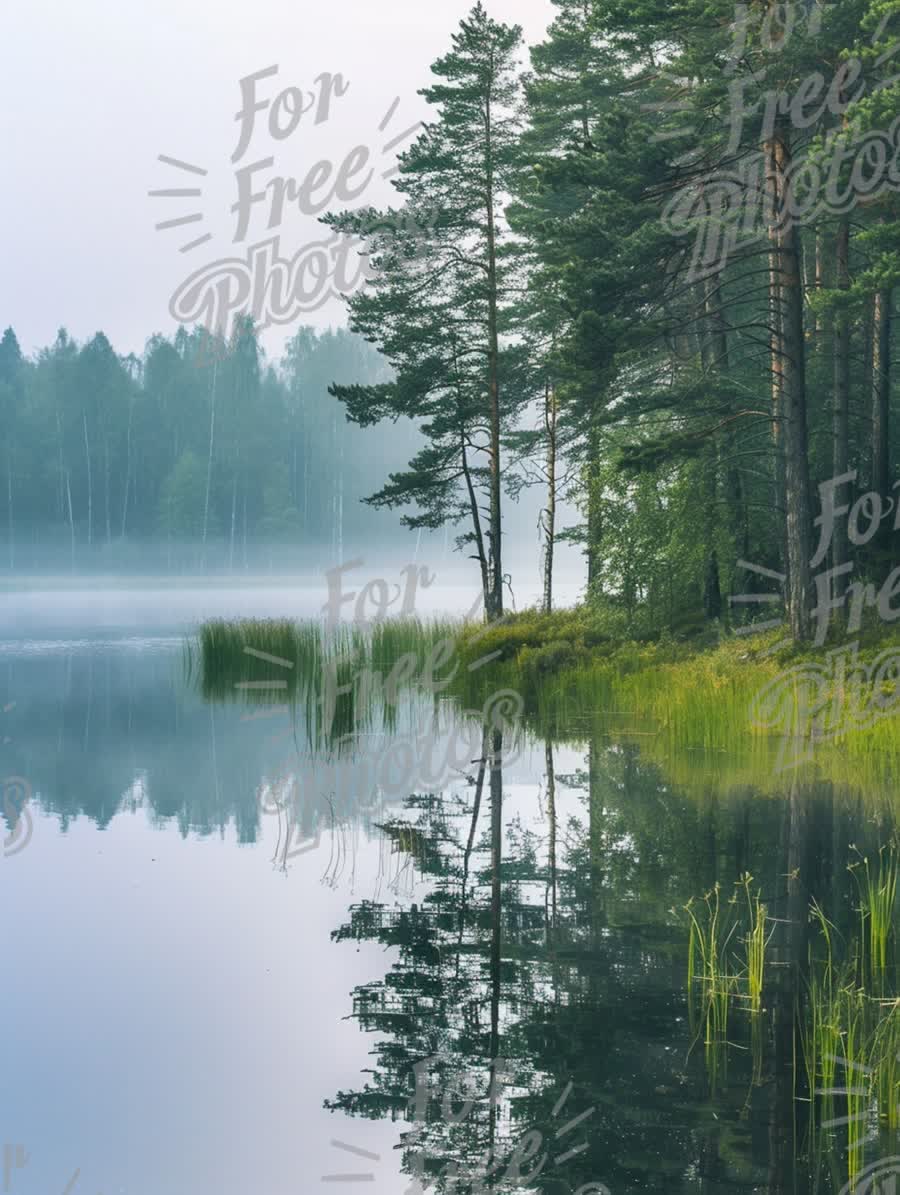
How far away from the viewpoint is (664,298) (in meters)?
21.1

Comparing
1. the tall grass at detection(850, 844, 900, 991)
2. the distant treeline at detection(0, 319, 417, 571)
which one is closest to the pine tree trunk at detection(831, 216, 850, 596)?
the tall grass at detection(850, 844, 900, 991)

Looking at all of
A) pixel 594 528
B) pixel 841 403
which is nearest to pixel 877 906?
pixel 841 403

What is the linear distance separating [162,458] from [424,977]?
308 feet

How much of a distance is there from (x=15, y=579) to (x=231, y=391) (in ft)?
89.1

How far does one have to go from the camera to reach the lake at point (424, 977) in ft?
18.5

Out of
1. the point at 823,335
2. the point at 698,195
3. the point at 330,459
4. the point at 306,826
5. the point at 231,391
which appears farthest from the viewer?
the point at 330,459

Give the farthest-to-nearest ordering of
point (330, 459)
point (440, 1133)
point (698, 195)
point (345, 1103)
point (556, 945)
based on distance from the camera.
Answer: point (330, 459) < point (698, 195) < point (556, 945) < point (345, 1103) < point (440, 1133)

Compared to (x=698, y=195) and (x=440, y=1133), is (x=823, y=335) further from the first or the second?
(x=440, y=1133)

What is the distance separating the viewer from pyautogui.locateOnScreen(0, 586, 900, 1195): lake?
5.62m

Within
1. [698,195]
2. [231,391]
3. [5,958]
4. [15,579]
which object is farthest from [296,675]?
[231,391]

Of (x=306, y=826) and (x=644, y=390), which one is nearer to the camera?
(x=306, y=826)

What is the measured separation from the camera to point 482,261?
33469 mm

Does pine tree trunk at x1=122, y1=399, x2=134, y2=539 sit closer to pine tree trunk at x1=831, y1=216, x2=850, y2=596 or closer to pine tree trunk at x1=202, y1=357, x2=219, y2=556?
pine tree trunk at x1=202, y1=357, x2=219, y2=556

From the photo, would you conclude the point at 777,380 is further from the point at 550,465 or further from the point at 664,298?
the point at 550,465
